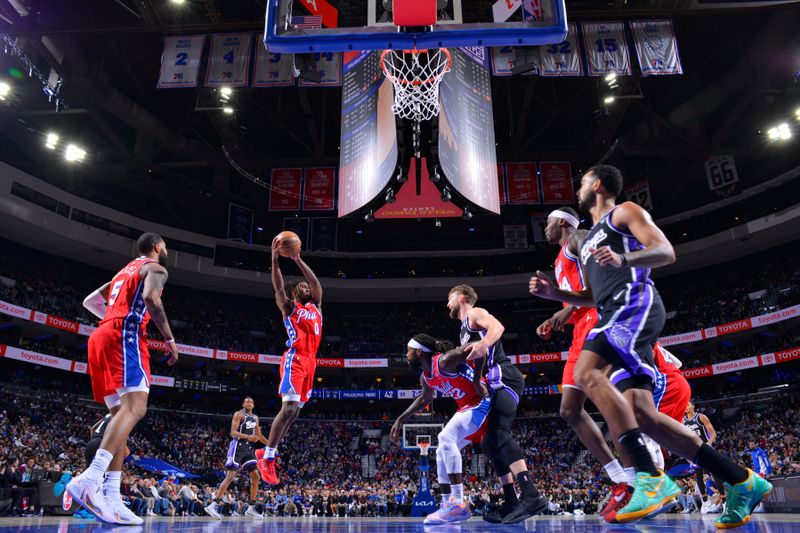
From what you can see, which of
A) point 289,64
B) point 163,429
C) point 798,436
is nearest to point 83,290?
point 163,429

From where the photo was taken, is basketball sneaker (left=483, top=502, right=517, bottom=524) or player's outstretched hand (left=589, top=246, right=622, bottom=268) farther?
basketball sneaker (left=483, top=502, right=517, bottom=524)

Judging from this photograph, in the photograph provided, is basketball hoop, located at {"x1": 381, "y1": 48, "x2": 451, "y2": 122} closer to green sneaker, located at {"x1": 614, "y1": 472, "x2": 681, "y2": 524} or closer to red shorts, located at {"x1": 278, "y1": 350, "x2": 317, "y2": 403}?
red shorts, located at {"x1": 278, "y1": 350, "x2": 317, "y2": 403}

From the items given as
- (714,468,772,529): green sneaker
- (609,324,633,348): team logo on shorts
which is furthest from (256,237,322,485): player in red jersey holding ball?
(714,468,772,529): green sneaker

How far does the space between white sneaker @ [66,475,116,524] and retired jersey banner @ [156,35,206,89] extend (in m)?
11.7

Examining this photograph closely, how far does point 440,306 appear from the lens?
3594 cm

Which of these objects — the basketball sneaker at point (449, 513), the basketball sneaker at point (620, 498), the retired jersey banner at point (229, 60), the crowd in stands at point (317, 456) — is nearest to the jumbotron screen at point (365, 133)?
the retired jersey banner at point (229, 60)

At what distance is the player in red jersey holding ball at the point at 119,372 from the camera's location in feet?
13.4

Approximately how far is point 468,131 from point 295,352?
760 centimetres

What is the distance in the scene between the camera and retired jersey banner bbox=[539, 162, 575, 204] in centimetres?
1856

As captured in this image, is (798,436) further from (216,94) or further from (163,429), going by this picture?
(163,429)

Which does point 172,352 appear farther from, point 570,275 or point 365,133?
point 365,133

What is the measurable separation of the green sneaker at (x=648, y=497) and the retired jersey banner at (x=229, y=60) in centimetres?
1298

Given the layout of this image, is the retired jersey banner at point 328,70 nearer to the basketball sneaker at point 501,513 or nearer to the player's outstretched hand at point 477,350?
the player's outstretched hand at point 477,350

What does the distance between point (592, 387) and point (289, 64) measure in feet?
41.1
